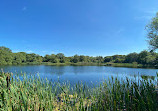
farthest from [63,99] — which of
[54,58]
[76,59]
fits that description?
→ [76,59]

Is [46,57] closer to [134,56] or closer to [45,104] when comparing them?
[134,56]

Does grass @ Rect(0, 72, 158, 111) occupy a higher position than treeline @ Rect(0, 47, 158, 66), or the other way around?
treeline @ Rect(0, 47, 158, 66)

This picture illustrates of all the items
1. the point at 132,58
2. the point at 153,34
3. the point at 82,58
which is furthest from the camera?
the point at 82,58

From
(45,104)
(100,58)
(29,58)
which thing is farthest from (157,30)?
(100,58)

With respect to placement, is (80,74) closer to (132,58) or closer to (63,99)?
(63,99)

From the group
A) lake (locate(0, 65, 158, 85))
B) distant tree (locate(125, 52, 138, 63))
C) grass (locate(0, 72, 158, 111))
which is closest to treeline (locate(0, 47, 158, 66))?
distant tree (locate(125, 52, 138, 63))

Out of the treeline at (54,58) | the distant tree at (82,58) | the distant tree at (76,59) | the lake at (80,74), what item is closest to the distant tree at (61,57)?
the treeline at (54,58)

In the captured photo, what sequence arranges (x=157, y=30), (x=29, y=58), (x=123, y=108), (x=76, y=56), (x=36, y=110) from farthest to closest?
(x=76, y=56)
(x=29, y=58)
(x=157, y=30)
(x=123, y=108)
(x=36, y=110)

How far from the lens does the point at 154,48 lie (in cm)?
1254

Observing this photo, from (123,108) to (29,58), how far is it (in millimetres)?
74855

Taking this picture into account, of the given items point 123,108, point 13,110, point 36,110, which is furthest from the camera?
point 123,108

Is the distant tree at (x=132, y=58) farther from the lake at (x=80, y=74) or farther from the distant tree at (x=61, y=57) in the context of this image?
the distant tree at (x=61, y=57)

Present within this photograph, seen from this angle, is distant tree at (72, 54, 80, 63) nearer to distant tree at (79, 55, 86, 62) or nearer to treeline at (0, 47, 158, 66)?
treeline at (0, 47, 158, 66)

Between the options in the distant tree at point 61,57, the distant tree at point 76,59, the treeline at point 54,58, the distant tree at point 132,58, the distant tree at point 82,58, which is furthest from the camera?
the distant tree at point 82,58
